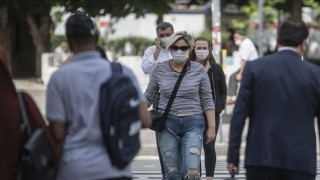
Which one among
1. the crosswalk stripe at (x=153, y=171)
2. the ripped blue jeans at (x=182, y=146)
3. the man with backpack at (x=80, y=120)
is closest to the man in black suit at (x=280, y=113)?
the man with backpack at (x=80, y=120)

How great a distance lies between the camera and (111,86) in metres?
5.79

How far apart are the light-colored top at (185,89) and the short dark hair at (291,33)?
314cm

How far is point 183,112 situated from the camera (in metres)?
9.62

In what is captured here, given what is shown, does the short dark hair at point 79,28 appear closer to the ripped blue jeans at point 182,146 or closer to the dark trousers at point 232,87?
the ripped blue jeans at point 182,146

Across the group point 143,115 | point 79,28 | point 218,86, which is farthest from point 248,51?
point 79,28

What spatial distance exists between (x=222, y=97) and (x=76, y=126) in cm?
580

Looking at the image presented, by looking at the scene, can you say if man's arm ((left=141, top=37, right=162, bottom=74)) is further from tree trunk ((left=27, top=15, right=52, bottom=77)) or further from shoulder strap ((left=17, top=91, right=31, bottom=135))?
tree trunk ((left=27, top=15, right=52, bottom=77))

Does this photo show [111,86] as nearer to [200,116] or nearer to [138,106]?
[138,106]

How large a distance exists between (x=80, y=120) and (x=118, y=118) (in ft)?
0.74

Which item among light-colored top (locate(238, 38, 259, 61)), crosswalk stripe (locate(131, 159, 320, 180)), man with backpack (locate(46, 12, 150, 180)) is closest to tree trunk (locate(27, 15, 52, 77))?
light-colored top (locate(238, 38, 259, 61))

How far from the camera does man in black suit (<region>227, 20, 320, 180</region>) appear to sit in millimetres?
6340

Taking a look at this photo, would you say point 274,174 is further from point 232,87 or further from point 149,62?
point 232,87

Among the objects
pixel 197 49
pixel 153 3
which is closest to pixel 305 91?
pixel 197 49

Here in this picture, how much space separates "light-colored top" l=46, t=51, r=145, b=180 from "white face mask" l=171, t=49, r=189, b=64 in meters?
3.71
